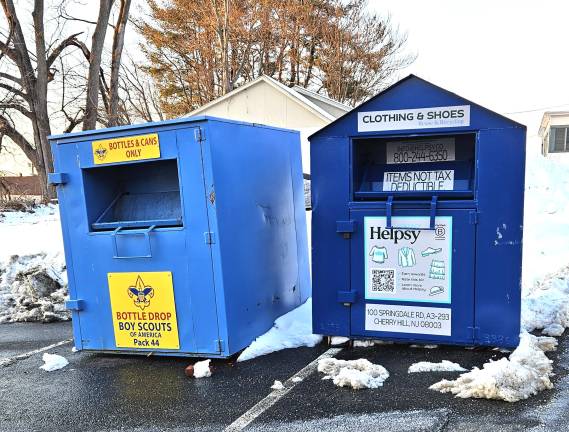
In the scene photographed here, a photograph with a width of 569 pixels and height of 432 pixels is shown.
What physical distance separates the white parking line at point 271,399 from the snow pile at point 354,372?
10cm

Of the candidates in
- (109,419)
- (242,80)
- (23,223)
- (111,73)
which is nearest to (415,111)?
(109,419)

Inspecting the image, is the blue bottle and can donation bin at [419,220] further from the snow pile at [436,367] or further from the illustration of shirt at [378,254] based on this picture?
the snow pile at [436,367]

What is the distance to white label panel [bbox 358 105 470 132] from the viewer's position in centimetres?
344

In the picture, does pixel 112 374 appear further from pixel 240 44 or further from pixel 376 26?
pixel 376 26

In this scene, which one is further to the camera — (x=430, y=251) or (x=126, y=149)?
(x=126, y=149)

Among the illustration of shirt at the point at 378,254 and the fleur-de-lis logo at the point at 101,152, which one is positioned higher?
the fleur-de-lis logo at the point at 101,152

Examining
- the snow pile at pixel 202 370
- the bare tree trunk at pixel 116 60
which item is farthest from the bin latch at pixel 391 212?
the bare tree trunk at pixel 116 60

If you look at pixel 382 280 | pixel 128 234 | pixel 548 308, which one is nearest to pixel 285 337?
pixel 382 280

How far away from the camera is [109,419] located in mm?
2977

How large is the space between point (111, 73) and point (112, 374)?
16.9 metres

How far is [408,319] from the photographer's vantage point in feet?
12.2

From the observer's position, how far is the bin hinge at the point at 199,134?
350cm

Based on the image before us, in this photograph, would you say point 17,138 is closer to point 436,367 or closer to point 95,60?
point 95,60

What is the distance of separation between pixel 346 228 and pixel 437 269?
750 millimetres
